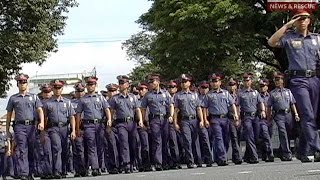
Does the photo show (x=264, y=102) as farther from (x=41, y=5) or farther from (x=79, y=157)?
(x=41, y=5)

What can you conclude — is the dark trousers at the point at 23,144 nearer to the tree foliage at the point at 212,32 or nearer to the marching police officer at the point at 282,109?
the marching police officer at the point at 282,109

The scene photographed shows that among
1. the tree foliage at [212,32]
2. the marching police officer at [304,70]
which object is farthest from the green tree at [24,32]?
the marching police officer at [304,70]

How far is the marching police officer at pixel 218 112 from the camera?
1455 cm

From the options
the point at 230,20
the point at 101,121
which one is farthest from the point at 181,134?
the point at 230,20

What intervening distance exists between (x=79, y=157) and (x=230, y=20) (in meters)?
19.4

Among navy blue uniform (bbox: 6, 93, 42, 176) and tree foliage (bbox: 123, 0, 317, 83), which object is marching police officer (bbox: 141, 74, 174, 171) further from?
tree foliage (bbox: 123, 0, 317, 83)

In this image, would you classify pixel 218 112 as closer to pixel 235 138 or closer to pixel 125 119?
pixel 235 138

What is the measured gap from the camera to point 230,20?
3247 centimetres

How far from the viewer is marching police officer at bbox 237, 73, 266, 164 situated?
14852 mm

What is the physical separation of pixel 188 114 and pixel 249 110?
4.25 ft

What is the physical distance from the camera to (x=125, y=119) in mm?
14031

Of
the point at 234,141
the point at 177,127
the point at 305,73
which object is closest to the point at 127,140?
the point at 177,127

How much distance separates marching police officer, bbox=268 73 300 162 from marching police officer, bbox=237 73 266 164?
1.31 ft

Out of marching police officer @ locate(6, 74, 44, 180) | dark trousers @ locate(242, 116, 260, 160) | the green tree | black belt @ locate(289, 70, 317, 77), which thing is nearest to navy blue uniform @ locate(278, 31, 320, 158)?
black belt @ locate(289, 70, 317, 77)
